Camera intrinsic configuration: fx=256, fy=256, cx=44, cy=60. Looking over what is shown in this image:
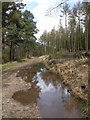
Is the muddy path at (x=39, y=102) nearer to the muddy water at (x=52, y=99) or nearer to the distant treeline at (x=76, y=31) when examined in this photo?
the muddy water at (x=52, y=99)

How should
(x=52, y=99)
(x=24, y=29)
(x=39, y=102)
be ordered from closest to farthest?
(x=39, y=102)
(x=52, y=99)
(x=24, y=29)

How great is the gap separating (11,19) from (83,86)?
2420 cm

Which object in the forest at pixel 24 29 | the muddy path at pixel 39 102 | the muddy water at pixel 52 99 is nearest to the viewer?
the muddy path at pixel 39 102

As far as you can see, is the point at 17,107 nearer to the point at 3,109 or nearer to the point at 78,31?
the point at 3,109

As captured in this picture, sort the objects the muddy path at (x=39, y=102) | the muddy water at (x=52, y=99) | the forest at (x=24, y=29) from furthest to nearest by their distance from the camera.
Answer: the forest at (x=24, y=29)
the muddy water at (x=52, y=99)
the muddy path at (x=39, y=102)

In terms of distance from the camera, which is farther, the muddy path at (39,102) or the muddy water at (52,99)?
the muddy water at (52,99)

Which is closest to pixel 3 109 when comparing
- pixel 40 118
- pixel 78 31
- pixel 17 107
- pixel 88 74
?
pixel 17 107

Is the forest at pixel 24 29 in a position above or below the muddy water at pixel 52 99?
above

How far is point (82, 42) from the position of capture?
57.7 metres

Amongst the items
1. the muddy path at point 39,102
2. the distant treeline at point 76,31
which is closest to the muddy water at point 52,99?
the muddy path at point 39,102

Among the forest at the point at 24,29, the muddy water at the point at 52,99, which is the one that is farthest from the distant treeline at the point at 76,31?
the muddy water at the point at 52,99

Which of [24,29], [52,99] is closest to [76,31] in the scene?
[24,29]

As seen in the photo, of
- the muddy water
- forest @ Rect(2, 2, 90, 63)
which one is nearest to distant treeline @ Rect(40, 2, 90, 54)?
forest @ Rect(2, 2, 90, 63)

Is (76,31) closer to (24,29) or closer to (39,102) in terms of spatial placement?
(24,29)
